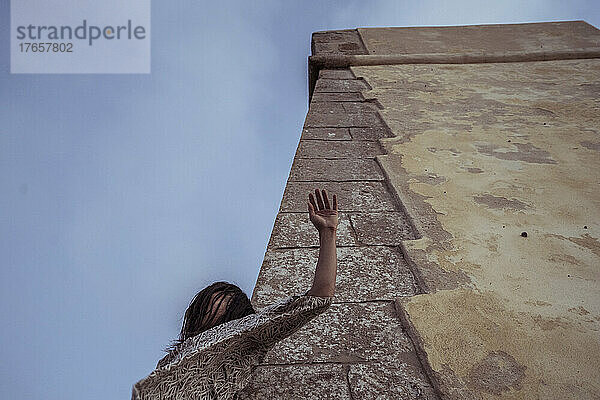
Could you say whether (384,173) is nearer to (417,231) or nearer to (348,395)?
(417,231)

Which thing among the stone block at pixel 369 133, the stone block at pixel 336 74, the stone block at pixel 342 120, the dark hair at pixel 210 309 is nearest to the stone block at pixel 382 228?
the dark hair at pixel 210 309

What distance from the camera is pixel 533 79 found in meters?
4.94

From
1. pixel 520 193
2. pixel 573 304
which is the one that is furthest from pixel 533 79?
pixel 573 304

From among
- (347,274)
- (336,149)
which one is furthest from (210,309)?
(336,149)

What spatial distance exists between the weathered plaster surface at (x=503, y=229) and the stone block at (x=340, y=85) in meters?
Answer: 0.25

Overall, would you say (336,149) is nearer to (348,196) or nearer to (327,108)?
(348,196)

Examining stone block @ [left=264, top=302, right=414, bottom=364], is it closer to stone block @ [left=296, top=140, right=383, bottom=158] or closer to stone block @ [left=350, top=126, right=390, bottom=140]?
stone block @ [left=296, top=140, right=383, bottom=158]

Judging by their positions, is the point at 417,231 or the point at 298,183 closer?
the point at 417,231

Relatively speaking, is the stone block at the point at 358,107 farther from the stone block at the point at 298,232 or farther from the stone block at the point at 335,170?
the stone block at the point at 298,232

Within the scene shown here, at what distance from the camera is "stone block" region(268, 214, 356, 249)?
2.33 m

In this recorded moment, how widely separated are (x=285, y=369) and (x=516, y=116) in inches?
119

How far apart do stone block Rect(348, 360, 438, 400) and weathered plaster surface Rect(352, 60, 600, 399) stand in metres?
0.06

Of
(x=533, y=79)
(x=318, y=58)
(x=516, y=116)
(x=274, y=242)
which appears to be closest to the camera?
(x=274, y=242)

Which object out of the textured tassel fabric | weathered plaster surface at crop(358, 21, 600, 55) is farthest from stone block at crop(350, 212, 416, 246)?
weathered plaster surface at crop(358, 21, 600, 55)
